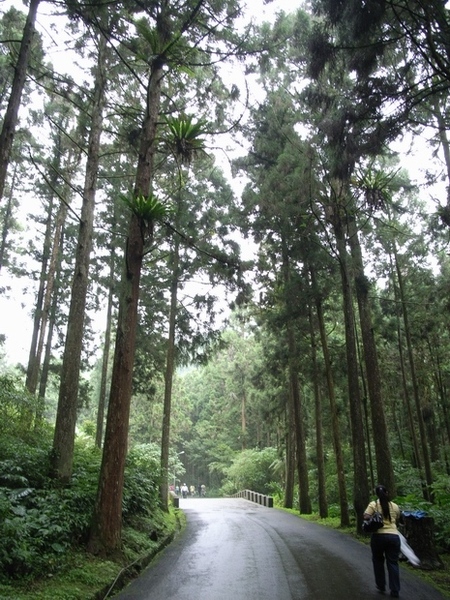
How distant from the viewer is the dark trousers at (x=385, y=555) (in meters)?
5.96

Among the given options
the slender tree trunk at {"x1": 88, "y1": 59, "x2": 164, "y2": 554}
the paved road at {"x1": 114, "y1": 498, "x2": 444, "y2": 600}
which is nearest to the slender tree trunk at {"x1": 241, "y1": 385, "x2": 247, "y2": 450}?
the paved road at {"x1": 114, "y1": 498, "x2": 444, "y2": 600}

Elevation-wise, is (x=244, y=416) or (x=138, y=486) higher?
(x=244, y=416)

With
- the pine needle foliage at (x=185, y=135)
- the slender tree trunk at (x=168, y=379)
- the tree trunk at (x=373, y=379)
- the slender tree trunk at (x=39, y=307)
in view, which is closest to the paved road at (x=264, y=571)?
the tree trunk at (x=373, y=379)

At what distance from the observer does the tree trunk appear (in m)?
11.8

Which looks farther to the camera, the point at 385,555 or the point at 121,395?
the point at 121,395

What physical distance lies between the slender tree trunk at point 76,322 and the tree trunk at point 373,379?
7.66 m

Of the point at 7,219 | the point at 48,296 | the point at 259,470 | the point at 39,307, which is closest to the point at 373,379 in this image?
the point at 48,296

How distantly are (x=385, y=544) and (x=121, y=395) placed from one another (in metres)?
4.67

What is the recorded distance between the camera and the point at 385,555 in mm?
6352

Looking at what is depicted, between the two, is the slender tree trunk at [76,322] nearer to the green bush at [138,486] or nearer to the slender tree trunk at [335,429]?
the green bush at [138,486]

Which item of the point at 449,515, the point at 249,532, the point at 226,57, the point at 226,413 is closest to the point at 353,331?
the point at 449,515

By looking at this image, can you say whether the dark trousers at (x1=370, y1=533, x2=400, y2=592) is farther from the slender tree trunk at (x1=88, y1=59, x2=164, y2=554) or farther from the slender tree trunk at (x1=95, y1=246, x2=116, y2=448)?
the slender tree trunk at (x1=95, y1=246, x2=116, y2=448)

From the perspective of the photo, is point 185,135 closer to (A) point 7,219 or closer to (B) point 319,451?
(B) point 319,451

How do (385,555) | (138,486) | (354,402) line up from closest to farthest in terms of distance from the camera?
(385,555), (138,486), (354,402)
